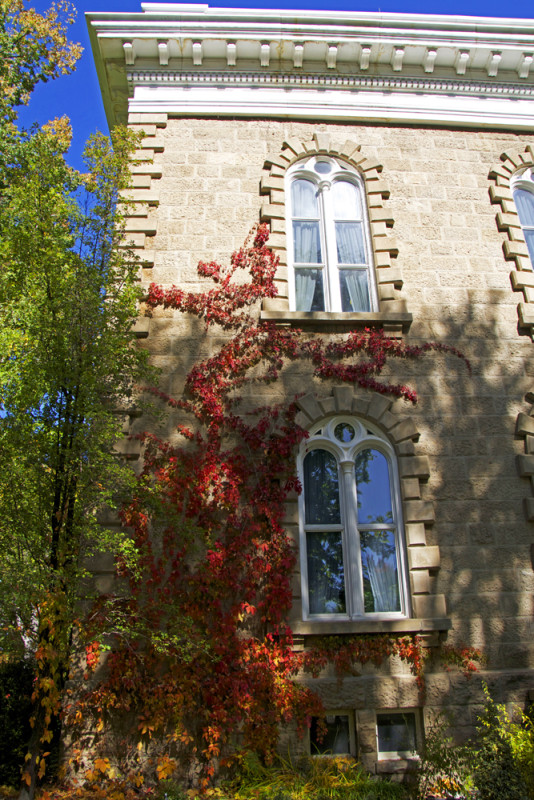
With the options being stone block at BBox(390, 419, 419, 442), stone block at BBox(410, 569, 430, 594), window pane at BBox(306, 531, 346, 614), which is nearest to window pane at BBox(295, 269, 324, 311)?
stone block at BBox(390, 419, 419, 442)

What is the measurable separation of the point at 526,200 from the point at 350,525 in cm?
607

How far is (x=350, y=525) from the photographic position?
23.1 ft

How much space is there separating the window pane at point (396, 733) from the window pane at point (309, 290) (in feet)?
16.8

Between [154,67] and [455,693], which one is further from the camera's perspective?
[154,67]

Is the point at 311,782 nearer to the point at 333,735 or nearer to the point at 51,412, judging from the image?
the point at 333,735

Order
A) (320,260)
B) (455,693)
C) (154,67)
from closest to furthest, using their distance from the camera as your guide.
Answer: (455,693) < (320,260) < (154,67)

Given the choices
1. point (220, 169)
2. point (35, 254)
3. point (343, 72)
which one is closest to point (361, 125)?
point (343, 72)

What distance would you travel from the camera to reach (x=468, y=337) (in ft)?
26.4

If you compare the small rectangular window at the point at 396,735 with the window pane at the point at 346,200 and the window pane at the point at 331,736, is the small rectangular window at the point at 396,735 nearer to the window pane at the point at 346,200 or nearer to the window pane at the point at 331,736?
the window pane at the point at 331,736

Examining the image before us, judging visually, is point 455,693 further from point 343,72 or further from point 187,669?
point 343,72

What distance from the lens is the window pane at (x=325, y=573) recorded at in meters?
6.78

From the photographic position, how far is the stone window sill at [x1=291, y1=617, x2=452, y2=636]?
6.36 m

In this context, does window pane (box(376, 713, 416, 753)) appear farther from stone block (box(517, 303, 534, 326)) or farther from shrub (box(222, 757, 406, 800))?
stone block (box(517, 303, 534, 326))

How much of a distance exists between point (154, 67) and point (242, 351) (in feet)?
16.5
